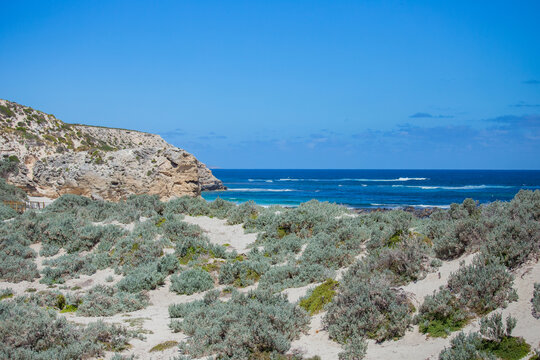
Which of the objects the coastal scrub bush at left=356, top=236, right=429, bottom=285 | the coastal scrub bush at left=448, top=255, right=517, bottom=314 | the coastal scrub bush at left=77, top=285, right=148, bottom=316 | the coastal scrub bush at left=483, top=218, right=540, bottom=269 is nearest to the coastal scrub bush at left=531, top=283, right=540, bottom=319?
the coastal scrub bush at left=448, top=255, right=517, bottom=314

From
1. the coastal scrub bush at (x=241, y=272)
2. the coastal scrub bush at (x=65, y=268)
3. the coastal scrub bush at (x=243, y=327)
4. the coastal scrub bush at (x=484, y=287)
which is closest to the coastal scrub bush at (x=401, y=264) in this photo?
the coastal scrub bush at (x=484, y=287)

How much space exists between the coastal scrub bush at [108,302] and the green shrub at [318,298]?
4597 mm

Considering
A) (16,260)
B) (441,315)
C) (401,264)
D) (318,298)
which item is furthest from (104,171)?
(441,315)

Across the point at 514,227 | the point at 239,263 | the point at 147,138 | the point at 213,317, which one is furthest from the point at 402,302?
the point at 147,138

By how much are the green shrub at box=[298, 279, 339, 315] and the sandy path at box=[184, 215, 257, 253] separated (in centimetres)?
636

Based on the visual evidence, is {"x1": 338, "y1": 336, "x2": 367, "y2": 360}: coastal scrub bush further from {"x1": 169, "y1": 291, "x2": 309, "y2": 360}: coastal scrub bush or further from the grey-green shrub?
the grey-green shrub

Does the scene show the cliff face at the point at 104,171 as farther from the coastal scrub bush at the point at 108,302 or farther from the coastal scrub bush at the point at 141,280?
the coastal scrub bush at the point at 108,302

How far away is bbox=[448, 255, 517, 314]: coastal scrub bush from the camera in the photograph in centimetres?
609

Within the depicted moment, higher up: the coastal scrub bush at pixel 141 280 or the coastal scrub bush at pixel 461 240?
the coastal scrub bush at pixel 461 240

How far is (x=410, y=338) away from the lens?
20.3 ft

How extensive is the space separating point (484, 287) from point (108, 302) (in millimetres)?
8663

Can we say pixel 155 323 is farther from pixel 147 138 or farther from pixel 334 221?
pixel 147 138

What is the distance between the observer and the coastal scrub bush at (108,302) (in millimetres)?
9328

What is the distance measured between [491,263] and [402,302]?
183 centimetres
